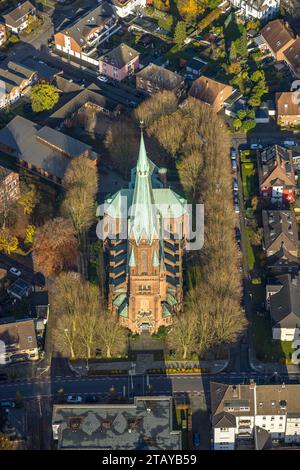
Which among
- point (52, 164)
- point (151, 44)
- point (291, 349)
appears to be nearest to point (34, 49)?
point (151, 44)

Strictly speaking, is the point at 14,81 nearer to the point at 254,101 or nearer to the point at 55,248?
the point at 254,101

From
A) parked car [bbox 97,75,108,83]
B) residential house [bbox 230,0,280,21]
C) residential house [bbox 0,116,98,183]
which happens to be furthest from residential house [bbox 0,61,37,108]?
residential house [bbox 230,0,280,21]

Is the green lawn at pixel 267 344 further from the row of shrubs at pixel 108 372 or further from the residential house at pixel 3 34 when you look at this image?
the residential house at pixel 3 34

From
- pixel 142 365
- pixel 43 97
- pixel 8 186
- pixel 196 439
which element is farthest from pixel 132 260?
pixel 43 97

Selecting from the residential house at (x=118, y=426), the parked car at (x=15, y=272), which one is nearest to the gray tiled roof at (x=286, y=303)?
the residential house at (x=118, y=426)

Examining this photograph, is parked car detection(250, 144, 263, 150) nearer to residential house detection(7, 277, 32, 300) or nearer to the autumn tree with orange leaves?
the autumn tree with orange leaves

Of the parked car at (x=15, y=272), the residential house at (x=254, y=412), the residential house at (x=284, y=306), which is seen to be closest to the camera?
the residential house at (x=254, y=412)
